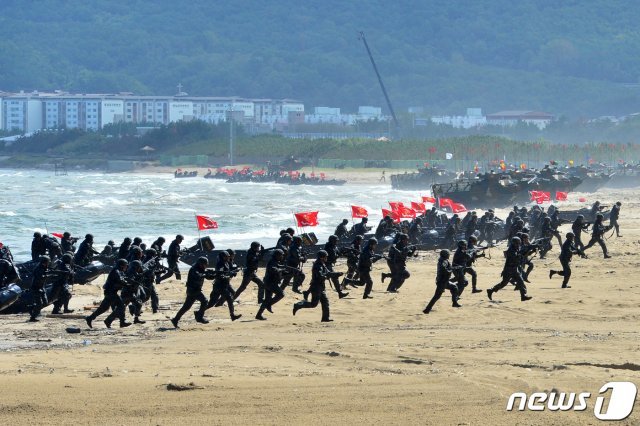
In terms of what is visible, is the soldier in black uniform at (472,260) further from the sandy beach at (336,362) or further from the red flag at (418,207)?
the red flag at (418,207)

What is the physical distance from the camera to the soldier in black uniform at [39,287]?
20.8 meters

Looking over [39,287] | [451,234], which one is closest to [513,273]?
[39,287]

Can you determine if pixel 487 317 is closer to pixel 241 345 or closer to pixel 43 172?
pixel 241 345

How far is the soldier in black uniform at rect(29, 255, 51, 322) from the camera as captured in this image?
68.2ft

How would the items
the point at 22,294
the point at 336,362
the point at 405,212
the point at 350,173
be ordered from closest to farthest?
1. the point at 336,362
2. the point at 22,294
3. the point at 405,212
4. the point at 350,173

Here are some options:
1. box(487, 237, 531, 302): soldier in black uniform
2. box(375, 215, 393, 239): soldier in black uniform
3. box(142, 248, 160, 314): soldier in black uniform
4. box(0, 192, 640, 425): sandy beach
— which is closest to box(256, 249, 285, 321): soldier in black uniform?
box(0, 192, 640, 425): sandy beach

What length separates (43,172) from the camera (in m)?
157

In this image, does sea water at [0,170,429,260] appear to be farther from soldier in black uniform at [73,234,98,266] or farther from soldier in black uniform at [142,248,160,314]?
soldier in black uniform at [142,248,160,314]

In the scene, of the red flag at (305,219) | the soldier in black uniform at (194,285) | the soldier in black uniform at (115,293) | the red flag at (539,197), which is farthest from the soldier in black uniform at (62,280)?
the red flag at (539,197)

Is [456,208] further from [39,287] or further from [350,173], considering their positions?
[350,173]

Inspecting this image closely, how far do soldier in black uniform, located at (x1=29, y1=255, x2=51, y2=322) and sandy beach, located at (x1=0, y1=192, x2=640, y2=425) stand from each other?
0.29 m

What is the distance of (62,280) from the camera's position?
21359 mm

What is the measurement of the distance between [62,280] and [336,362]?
737 centimetres

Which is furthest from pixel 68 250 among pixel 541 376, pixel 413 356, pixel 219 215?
pixel 219 215
